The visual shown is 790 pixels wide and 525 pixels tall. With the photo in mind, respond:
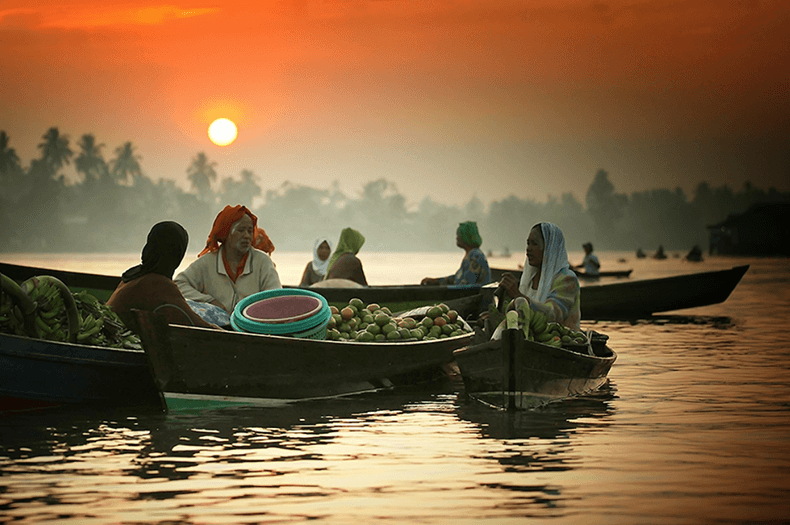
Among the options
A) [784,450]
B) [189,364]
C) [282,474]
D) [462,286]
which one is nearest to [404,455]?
[282,474]

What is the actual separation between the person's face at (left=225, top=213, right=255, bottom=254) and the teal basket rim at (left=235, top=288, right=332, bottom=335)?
0.59 metres

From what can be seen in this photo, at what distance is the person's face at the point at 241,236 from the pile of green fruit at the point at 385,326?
130 centimetres

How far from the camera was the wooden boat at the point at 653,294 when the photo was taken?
21.9 meters

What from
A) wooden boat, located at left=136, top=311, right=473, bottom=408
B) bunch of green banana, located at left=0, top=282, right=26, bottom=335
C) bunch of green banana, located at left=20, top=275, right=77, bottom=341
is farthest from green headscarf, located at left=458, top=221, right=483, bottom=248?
bunch of green banana, located at left=0, top=282, right=26, bottom=335

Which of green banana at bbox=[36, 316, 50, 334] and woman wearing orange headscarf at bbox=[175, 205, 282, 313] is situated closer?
green banana at bbox=[36, 316, 50, 334]

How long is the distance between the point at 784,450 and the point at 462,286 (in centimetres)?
737

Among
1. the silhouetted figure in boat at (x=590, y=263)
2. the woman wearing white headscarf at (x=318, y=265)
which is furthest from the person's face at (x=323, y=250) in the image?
the silhouetted figure in boat at (x=590, y=263)

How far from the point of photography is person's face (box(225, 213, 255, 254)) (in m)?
9.44

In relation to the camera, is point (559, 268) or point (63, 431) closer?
point (63, 431)

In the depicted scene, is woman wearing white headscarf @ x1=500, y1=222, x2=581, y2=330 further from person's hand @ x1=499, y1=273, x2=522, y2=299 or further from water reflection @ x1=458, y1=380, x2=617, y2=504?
water reflection @ x1=458, y1=380, x2=617, y2=504

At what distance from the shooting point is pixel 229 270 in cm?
964

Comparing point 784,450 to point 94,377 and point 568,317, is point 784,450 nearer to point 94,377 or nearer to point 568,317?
point 568,317

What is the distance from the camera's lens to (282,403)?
9.25 metres

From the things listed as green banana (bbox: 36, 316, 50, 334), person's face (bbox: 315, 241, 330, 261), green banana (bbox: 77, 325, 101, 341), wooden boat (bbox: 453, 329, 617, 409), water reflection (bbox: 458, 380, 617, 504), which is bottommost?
water reflection (bbox: 458, 380, 617, 504)
